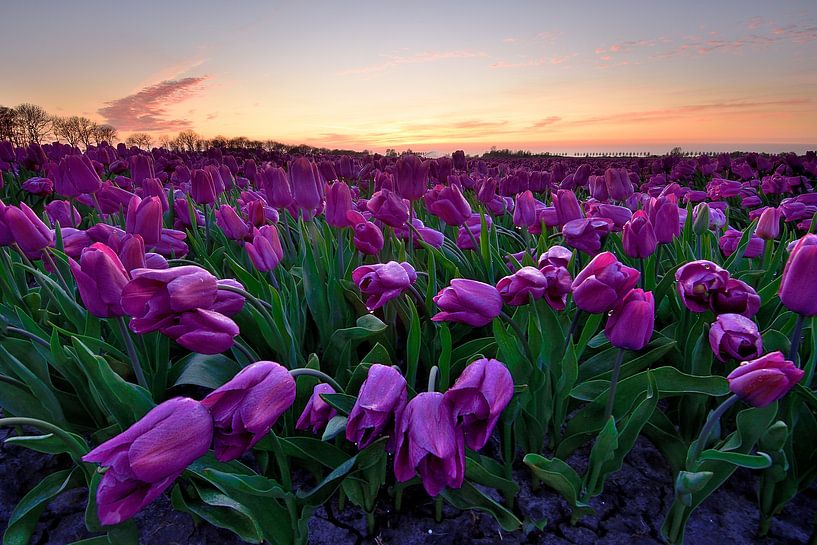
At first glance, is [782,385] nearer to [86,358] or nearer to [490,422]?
[490,422]

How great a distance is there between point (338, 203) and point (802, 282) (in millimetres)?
1459

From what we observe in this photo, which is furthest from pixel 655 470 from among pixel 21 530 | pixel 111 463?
pixel 21 530

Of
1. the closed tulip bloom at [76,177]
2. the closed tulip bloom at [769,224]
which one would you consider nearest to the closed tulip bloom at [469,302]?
the closed tulip bloom at [769,224]

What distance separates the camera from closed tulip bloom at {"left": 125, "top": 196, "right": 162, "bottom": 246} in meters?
1.73

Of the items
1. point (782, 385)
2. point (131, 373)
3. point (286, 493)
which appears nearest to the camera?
point (782, 385)

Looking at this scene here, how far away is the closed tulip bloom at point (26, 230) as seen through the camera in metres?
1.59

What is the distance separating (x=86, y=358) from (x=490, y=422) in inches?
39.4

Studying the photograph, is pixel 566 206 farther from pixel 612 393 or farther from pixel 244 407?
pixel 244 407

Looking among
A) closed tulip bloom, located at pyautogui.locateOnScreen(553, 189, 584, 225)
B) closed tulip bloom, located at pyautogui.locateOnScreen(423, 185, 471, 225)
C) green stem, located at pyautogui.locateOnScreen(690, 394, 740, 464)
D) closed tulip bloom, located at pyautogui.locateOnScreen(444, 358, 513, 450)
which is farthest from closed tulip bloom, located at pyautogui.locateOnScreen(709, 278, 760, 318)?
closed tulip bloom, located at pyautogui.locateOnScreen(423, 185, 471, 225)

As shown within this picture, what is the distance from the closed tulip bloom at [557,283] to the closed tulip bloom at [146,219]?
53.5 inches

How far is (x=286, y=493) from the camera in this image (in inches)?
45.8

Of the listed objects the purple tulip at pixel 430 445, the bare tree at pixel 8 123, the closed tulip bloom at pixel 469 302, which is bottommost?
the purple tulip at pixel 430 445

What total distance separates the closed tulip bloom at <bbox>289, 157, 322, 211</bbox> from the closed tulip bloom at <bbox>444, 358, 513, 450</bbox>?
1.38 meters

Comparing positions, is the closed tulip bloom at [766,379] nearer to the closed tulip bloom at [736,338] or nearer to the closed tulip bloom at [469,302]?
the closed tulip bloom at [736,338]
